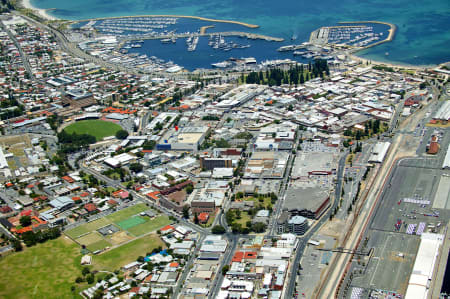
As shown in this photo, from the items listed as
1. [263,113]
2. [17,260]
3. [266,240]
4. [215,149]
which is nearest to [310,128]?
[263,113]

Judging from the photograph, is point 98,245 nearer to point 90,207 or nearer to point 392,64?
point 90,207

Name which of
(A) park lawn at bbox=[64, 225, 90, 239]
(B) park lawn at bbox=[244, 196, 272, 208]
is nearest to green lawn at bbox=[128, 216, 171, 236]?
(A) park lawn at bbox=[64, 225, 90, 239]

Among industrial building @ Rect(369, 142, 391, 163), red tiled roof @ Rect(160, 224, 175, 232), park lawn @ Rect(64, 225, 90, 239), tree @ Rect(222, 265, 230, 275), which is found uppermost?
industrial building @ Rect(369, 142, 391, 163)

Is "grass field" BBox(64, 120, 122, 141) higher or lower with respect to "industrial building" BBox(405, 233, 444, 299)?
lower

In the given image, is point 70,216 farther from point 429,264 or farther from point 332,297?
point 429,264

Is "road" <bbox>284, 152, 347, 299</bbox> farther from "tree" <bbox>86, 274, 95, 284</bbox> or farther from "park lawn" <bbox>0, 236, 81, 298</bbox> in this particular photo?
"park lawn" <bbox>0, 236, 81, 298</bbox>

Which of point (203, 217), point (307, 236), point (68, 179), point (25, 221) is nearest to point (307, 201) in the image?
point (307, 236)
